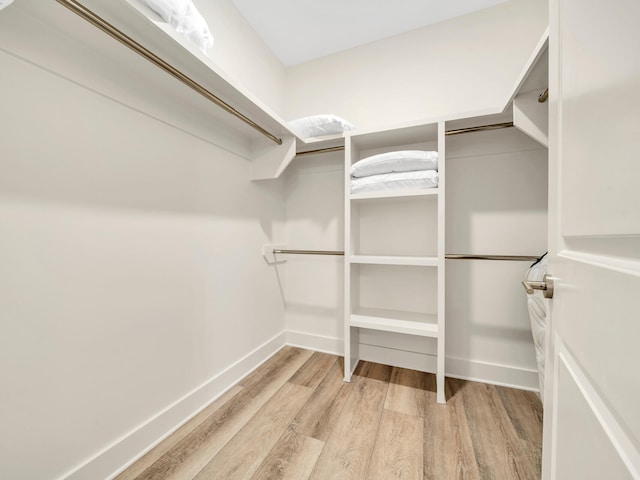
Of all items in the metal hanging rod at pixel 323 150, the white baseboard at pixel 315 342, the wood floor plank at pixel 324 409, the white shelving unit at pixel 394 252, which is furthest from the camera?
the white baseboard at pixel 315 342

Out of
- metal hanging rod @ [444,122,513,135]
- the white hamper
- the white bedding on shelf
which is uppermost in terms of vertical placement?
metal hanging rod @ [444,122,513,135]

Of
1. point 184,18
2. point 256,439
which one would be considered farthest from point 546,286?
point 184,18

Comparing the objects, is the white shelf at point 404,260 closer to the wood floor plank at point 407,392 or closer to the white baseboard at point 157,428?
the wood floor plank at point 407,392

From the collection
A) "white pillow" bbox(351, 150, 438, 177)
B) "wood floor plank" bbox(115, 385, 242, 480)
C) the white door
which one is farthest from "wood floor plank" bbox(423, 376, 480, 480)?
"white pillow" bbox(351, 150, 438, 177)

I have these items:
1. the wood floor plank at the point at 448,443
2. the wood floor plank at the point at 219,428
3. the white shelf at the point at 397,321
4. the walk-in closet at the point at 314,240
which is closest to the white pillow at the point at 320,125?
the walk-in closet at the point at 314,240

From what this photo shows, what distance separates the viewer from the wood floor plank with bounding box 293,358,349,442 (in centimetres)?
118

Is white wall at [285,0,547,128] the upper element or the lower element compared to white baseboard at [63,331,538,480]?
upper

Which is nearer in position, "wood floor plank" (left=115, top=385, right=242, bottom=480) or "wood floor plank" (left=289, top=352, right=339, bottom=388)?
"wood floor plank" (left=115, top=385, right=242, bottom=480)

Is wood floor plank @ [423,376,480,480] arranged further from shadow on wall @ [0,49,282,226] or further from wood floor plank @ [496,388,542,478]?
shadow on wall @ [0,49,282,226]

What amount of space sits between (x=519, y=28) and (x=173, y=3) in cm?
188

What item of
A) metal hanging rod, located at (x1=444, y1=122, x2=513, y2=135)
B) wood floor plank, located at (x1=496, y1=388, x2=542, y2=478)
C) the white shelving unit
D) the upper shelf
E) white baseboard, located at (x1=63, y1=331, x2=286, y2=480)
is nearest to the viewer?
the upper shelf

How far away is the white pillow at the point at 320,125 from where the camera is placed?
1.54 m

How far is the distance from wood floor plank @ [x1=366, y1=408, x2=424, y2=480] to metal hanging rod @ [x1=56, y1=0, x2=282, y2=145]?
1.67m

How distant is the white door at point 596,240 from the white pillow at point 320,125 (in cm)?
108
